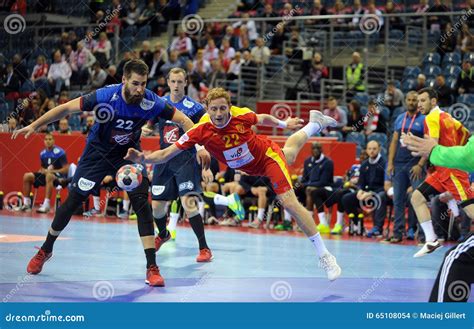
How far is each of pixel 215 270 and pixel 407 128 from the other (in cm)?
459

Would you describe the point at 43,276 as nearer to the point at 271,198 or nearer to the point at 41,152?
the point at 271,198

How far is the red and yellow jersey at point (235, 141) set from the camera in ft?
25.1

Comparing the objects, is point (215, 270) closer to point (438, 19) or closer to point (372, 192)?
point (372, 192)

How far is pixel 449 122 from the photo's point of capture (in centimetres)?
984

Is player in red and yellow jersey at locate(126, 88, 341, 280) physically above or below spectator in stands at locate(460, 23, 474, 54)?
below

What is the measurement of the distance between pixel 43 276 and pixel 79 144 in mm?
10224

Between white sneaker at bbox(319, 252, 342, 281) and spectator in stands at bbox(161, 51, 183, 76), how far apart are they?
38.1ft

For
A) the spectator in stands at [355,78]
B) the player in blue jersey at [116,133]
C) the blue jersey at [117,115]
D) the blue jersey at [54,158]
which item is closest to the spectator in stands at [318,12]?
the spectator in stands at [355,78]

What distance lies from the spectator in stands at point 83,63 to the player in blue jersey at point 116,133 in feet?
40.7

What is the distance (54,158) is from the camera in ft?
55.3

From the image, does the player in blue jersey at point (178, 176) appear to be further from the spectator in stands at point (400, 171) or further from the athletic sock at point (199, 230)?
the spectator in stands at point (400, 171)

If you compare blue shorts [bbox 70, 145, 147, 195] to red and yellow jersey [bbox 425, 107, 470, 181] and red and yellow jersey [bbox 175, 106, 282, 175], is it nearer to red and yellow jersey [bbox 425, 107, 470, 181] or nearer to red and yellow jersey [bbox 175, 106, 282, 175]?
red and yellow jersey [bbox 175, 106, 282, 175]

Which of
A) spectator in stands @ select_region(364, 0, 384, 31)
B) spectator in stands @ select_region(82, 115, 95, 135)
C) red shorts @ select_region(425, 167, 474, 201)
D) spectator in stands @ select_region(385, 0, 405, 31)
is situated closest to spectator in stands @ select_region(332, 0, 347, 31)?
spectator in stands @ select_region(364, 0, 384, 31)

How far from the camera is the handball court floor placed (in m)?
6.89
